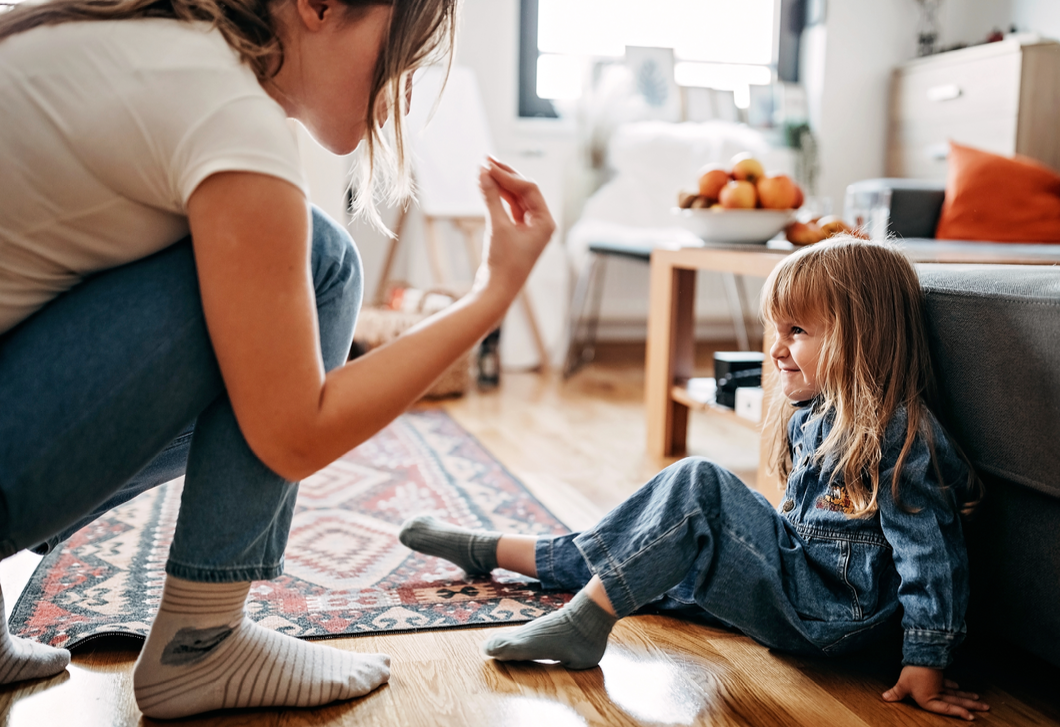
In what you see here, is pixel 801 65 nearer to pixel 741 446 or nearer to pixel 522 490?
pixel 741 446

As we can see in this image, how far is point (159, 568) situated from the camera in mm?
1236

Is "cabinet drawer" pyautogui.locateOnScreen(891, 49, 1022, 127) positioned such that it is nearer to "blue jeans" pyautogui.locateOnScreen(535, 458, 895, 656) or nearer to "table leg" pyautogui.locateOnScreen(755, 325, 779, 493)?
"table leg" pyautogui.locateOnScreen(755, 325, 779, 493)

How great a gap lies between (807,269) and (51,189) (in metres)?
0.76

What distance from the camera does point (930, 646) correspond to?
89 cm

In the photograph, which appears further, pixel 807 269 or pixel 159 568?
pixel 159 568

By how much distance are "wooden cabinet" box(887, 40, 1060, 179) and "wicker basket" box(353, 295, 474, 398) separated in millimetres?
2072

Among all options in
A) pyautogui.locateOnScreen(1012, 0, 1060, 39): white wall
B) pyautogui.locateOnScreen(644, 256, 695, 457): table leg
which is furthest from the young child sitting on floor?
pyautogui.locateOnScreen(1012, 0, 1060, 39): white wall

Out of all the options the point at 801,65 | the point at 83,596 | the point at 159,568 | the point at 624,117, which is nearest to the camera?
the point at 83,596

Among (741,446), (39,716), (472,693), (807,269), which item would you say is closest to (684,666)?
(472,693)

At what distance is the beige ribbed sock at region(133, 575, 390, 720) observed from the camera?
0.82 m

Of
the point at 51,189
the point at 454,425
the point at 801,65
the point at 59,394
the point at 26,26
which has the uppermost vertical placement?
the point at 801,65

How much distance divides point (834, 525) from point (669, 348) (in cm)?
102

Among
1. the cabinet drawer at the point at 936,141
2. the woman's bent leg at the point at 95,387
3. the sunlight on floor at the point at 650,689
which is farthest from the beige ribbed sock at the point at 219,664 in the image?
the cabinet drawer at the point at 936,141

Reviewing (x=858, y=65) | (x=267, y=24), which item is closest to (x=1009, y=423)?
(x=267, y=24)
